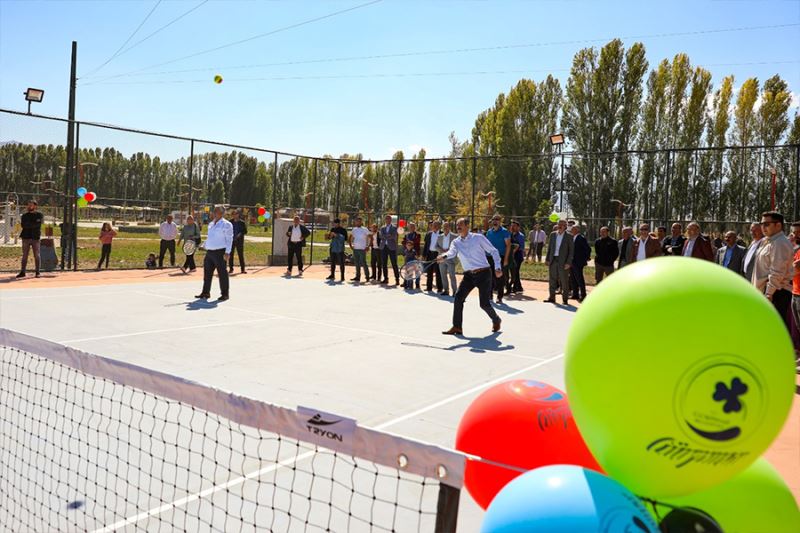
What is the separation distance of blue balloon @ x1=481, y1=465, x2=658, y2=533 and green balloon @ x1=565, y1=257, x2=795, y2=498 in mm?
162

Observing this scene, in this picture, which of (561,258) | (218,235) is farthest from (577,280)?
(218,235)

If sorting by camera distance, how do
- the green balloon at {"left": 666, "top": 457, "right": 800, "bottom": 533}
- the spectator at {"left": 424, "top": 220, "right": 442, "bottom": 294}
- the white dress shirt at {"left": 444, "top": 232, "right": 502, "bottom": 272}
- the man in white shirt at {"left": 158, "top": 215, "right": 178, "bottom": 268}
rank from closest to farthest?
the green balloon at {"left": 666, "top": 457, "right": 800, "bottom": 533} → the white dress shirt at {"left": 444, "top": 232, "right": 502, "bottom": 272} → the spectator at {"left": 424, "top": 220, "right": 442, "bottom": 294} → the man in white shirt at {"left": 158, "top": 215, "right": 178, "bottom": 268}

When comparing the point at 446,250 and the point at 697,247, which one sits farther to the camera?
the point at 446,250

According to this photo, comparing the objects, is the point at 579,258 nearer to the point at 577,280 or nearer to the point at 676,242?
the point at 577,280

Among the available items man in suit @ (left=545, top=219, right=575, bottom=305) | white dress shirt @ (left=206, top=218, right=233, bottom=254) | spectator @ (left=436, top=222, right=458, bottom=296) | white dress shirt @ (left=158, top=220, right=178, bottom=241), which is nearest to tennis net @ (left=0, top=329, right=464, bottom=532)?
white dress shirt @ (left=206, top=218, right=233, bottom=254)

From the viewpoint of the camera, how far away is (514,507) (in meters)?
2.04

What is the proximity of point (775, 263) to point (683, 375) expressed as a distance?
7.97 meters

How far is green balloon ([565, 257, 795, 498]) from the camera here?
1917 mm

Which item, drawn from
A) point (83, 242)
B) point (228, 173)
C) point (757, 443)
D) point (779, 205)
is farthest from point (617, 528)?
point (228, 173)

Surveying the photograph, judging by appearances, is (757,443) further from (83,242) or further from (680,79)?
(680,79)

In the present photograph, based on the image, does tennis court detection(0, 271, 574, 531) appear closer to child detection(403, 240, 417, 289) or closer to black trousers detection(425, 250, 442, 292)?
black trousers detection(425, 250, 442, 292)

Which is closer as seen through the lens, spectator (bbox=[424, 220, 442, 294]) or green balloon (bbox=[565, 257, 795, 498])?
green balloon (bbox=[565, 257, 795, 498])

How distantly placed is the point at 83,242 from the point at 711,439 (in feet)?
129

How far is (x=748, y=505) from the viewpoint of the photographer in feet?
7.61
